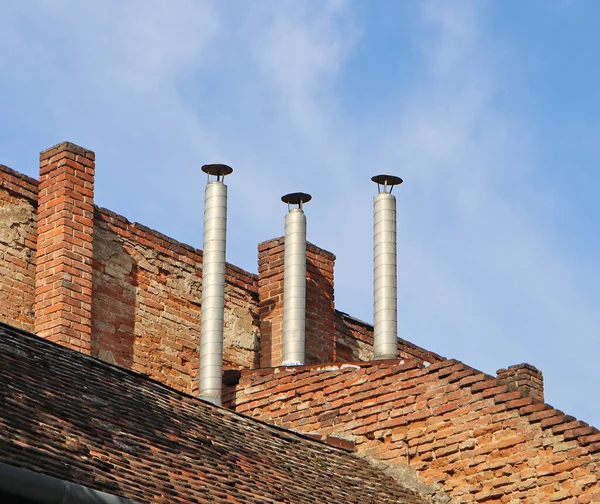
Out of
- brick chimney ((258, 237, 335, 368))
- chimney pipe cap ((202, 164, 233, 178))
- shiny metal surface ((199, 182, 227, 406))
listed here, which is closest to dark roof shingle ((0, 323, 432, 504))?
shiny metal surface ((199, 182, 227, 406))

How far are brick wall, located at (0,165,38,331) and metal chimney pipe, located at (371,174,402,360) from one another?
4.46 meters

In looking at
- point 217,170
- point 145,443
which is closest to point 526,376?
point 217,170

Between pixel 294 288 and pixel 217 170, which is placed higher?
pixel 217 170

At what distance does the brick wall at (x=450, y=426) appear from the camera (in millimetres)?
12008

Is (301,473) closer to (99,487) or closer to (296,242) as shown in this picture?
(99,487)

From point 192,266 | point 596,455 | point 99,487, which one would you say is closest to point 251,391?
point 192,266

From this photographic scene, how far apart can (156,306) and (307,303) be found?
222 centimetres

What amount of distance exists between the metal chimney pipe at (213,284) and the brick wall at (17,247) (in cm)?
212

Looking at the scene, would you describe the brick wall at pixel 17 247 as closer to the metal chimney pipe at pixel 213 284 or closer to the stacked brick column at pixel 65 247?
the stacked brick column at pixel 65 247

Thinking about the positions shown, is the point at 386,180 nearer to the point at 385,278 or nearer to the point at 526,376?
the point at 385,278

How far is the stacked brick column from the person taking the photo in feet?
50.1

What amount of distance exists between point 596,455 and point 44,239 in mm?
6963

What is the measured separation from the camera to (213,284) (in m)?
16.7

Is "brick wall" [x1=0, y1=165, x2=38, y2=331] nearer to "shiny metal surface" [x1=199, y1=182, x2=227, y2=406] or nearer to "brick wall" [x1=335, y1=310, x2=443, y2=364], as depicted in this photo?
"shiny metal surface" [x1=199, y1=182, x2=227, y2=406]
